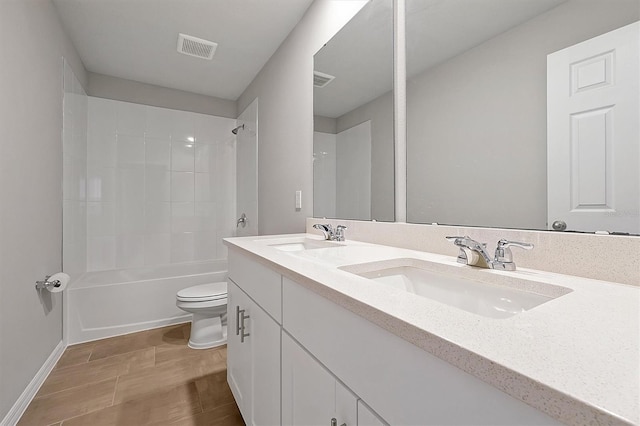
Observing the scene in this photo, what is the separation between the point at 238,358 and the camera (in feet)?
4.36

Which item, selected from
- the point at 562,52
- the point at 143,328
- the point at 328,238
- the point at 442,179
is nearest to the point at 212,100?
the point at 143,328

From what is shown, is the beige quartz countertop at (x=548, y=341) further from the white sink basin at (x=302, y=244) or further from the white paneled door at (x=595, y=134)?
the white sink basin at (x=302, y=244)

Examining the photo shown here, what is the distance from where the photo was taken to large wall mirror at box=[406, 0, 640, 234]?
0.67m

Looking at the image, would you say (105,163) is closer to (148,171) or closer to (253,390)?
(148,171)

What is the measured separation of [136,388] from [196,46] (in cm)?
241

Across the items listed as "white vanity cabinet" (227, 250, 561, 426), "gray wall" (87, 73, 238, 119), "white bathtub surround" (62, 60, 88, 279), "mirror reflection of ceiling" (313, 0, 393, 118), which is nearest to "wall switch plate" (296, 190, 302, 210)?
"mirror reflection of ceiling" (313, 0, 393, 118)

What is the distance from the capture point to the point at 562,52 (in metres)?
0.75

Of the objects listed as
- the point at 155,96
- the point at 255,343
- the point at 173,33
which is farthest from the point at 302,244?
the point at 155,96

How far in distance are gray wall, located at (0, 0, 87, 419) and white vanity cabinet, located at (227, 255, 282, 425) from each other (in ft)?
3.36

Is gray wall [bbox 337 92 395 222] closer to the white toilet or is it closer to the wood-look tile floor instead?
the wood-look tile floor

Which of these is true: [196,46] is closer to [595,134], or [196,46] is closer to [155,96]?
[155,96]

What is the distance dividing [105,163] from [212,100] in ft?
4.23

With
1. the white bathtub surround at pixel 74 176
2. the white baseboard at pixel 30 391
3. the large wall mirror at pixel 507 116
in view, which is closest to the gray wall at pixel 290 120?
the large wall mirror at pixel 507 116

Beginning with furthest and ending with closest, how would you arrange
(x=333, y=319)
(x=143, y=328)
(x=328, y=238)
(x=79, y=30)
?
1. (x=143, y=328)
2. (x=79, y=30)
3. (x=328, y=238)
4. (x=333, y=319)
